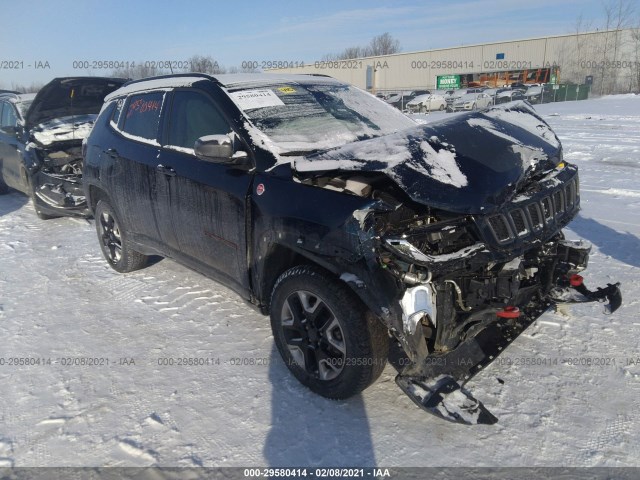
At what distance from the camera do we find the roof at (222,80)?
3.69 m

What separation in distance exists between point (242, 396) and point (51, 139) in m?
5.93

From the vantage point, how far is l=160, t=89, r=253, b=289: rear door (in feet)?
10.6

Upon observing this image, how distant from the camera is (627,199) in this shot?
6668 mm

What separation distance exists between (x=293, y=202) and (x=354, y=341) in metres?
0.87

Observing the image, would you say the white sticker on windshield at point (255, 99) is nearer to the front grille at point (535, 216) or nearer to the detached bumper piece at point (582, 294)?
the front grille at point (535, 216)

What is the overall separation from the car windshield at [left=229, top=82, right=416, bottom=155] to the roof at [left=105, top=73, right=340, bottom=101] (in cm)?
10

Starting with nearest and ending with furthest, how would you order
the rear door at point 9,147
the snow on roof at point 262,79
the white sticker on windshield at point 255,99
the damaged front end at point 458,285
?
the damaged front end at point 458,285 → the white sticker on windshield at point 255,99 → the snow on roof at point 262,79 → the rear door at point 9,147

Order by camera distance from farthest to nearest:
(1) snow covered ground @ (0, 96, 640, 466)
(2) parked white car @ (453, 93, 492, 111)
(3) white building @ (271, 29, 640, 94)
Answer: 1. (3) white building @ (271, 29, 640, 94)
2. (2) parked white car @ (453, 93, 492, 111)
3. (1) snow covered ground @ (0, 96, 640, 466)

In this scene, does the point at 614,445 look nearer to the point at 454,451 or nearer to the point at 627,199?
the point at 454,451

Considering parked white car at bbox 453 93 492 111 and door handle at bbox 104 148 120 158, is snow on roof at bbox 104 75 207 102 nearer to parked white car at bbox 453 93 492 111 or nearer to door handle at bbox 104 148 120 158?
door handle at bbox 104 148 120 158

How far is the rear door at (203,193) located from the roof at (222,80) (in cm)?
14

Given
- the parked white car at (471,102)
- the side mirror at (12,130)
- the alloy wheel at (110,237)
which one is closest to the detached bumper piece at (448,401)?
the alloy wheel at (110,237)

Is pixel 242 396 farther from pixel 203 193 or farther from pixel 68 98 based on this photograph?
pixel 68 98

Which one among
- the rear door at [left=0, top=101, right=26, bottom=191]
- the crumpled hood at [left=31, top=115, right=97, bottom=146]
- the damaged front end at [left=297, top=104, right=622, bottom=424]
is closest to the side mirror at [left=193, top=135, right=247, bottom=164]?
the damaged front end at [left=297, top=104, right=622, bottom=424]
